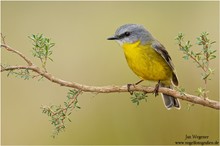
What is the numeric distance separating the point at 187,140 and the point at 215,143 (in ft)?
0.67

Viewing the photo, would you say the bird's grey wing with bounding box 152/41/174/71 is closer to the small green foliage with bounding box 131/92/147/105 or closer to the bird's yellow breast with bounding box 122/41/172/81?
the bird's yellow breast with bounding box 122/41/172/81

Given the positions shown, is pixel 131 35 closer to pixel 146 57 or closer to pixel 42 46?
pixel 146 57

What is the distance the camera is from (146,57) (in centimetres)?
363

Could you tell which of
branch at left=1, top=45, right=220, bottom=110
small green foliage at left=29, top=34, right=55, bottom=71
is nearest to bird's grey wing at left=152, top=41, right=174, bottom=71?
branch at left=1, top=45, right=220, bottom=110

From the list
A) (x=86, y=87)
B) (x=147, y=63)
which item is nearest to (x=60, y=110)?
(x=86, y=87)

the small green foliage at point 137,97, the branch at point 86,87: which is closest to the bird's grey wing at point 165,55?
the small green foliage at point 137,97

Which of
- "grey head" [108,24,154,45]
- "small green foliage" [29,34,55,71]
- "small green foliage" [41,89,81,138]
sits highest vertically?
"grey head" [108,24,154,45]

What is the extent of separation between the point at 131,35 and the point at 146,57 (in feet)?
0.68

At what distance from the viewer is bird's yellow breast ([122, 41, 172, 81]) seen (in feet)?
11.6

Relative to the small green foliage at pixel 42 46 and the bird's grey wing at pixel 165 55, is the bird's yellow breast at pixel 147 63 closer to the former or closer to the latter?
the bird's grey wing at pixel 165 55

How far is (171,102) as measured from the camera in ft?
12.3

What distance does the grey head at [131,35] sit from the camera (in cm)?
362

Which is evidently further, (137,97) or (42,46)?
(137,97)

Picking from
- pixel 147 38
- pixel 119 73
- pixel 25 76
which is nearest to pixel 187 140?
pixel 147 38
